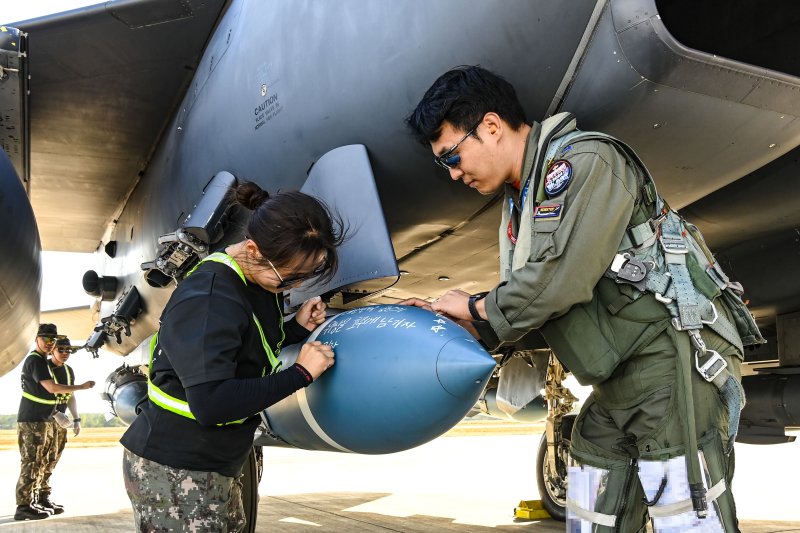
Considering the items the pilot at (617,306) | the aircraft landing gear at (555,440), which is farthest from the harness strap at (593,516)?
the aircraft landing gear at (555,440)

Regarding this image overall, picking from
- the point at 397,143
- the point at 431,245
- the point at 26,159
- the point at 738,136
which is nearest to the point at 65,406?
the point at 26,159

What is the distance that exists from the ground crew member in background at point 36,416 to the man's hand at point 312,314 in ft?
18.1

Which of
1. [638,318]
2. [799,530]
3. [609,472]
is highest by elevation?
[638,318]

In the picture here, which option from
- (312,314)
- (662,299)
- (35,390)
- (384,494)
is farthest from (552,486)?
(35,390)

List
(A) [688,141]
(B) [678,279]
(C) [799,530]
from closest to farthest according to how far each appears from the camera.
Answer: (B) [678,279], (A) [688,141], (C) [799,530]

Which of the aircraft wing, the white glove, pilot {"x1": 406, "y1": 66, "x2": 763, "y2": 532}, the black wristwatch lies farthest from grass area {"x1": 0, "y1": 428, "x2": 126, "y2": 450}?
pilot {"x1": 406, "y1": 66, "x2": 763, "y2": 532}

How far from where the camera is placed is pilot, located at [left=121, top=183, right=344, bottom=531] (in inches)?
74.4

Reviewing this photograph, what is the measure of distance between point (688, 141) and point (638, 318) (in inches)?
32.4

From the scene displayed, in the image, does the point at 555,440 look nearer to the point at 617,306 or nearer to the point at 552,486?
the point at 552,486

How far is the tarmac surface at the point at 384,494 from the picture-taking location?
598 cm

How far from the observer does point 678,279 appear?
1.88 metres

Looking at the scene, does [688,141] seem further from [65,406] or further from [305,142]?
[65,406]

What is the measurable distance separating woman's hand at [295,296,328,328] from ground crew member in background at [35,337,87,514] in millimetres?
5641

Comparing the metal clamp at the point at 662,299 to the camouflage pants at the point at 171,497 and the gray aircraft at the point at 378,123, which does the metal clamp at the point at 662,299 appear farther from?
the camouflage pants at the point at 171,497
